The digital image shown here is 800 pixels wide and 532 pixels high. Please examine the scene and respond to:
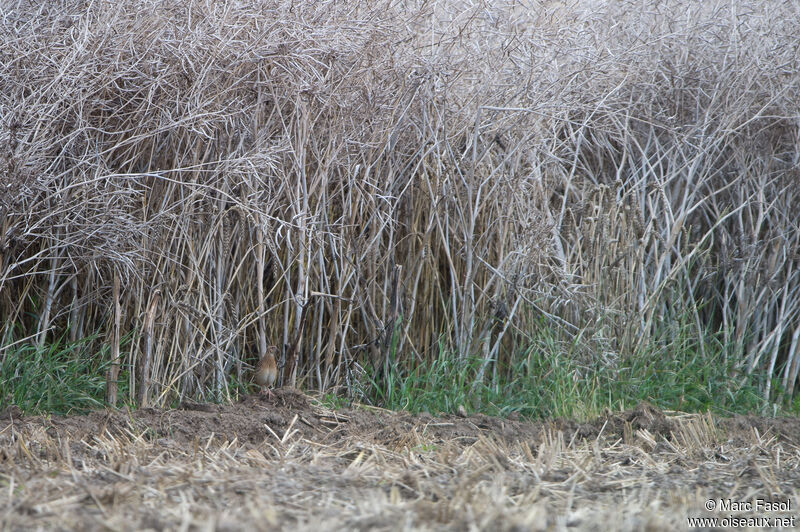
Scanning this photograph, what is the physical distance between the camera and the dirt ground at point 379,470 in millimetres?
1682

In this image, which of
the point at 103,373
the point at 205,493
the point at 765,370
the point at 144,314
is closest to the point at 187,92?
the point at 144,314

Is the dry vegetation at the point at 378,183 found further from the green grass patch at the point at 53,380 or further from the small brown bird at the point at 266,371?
the small brown bird at the point at 266,371

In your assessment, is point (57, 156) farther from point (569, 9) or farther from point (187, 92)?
point (569, 9)

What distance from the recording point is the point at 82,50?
9.71ft

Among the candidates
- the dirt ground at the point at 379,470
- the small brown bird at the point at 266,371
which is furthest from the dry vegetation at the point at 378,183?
the dirt ground at the point at 379,470

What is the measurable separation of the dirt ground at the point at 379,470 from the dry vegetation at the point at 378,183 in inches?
24.4

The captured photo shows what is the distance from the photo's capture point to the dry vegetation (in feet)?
10.2

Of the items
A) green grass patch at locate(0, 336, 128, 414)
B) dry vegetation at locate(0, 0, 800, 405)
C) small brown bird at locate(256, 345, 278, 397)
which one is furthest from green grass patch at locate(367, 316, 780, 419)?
green grass patch at locate(0, 336, 128, 414)

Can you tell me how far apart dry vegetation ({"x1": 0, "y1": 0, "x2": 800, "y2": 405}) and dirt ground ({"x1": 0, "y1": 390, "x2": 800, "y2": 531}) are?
62 centimetres

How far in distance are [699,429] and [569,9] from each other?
2.53 meters

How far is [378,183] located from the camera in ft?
12.2

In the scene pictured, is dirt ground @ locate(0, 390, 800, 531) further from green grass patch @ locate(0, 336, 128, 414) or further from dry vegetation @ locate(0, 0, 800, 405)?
dry vegetation @ locate(0, 0, 800, 405)

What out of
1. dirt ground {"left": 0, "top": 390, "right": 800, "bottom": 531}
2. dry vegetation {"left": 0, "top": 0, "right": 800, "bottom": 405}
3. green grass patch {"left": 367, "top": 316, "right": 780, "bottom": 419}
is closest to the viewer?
dirt ground {"left": 0, "top": 390, "right": 800, "bottom": 531}

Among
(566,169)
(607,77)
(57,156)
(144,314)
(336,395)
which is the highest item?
(607,77)
